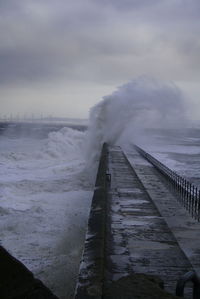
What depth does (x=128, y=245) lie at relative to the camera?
529 centimetres

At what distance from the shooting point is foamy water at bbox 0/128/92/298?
5691 millimetres

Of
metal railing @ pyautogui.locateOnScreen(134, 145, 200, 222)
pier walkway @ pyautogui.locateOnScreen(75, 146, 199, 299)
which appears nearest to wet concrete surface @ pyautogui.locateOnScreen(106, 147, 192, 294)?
pier walkway @ pyautogui.locateOnScreen(75, 146, 199, 299)

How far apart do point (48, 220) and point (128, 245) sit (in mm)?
3655

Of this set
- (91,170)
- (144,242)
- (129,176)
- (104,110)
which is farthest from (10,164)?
(144,242)

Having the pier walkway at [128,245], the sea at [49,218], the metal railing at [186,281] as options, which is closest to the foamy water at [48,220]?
the sea at [49,218]

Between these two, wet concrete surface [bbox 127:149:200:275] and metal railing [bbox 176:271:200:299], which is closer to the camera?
metal railing [bbox 176:271:200:299]

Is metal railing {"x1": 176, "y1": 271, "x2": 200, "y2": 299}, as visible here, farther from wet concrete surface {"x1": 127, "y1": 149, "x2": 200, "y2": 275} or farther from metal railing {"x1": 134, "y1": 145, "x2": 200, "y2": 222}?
metal railing {"x1": 134, "y1": 145, "x2": 200, "y2": 222}

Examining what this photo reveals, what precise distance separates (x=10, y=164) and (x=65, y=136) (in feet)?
52.6

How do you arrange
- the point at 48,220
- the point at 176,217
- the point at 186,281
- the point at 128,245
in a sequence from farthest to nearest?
1. the point at 48,220
2. the point at 176,217
3. the point at 128,245
4. the point at 186,281

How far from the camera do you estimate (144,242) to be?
214 inches

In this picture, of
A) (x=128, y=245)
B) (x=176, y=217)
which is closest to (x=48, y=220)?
(x=176, y=217)

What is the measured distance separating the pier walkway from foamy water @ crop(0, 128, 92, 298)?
2.52 feet

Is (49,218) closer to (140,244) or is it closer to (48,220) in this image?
(48,220)

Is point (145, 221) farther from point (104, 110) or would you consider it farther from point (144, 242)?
point (104, 110)
